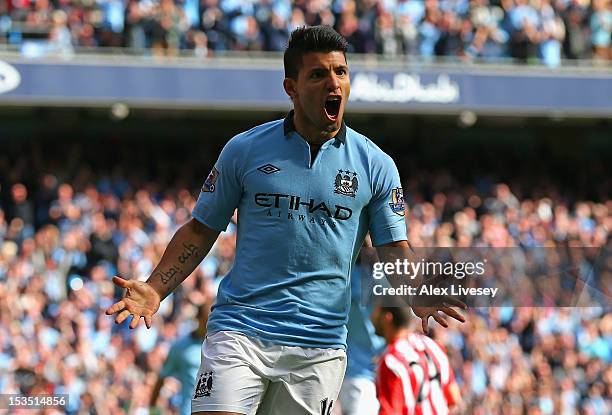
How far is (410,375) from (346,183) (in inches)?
87.6

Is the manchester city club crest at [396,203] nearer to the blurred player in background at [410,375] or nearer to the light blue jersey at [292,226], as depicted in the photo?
the light blue jersey at [292,226]

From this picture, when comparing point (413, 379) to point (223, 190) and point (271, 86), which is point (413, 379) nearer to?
point (223, 190)

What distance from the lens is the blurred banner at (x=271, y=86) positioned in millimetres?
20141

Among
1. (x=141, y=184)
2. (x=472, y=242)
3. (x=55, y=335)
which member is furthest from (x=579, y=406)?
(x=141, y=184)

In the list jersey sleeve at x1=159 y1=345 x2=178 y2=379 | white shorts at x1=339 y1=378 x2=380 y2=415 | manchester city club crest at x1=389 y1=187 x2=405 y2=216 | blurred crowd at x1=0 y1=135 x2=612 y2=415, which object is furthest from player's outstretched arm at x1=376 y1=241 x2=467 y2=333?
blurred crowd at x1=0 y1=135 x2=612 y2=415

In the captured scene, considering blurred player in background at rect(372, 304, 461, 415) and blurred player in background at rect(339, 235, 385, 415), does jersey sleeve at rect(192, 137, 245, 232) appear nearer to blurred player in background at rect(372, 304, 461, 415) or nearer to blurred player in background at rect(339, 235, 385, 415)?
blurred player in background at rect(372, 304, 461, 415)

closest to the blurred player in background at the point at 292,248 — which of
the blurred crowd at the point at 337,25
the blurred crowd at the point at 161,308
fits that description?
the blurred crowd at the point at 161,308

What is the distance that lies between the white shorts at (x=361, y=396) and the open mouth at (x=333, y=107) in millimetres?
3826

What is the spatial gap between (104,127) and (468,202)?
711cm

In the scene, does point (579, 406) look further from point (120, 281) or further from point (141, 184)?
point (120, 281)

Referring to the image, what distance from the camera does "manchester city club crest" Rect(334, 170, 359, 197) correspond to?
15.6 feet

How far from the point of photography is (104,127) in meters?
23.1

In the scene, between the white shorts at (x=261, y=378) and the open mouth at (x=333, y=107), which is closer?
the white shorts at (x=261, y=378)

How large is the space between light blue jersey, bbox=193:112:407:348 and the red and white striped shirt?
1.94 m
